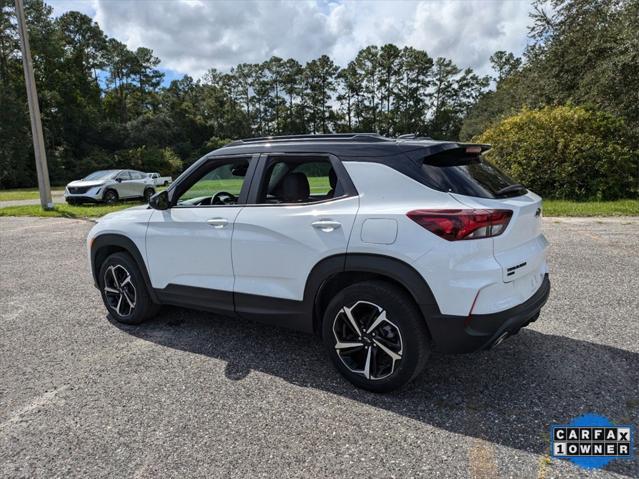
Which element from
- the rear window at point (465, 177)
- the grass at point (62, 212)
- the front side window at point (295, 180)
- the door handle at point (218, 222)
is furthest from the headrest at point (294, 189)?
the grass at point (62, 212)

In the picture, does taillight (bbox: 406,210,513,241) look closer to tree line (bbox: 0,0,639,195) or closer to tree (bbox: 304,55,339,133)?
tree line (bbox: 0,0,639,195)

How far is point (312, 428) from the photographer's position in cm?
267

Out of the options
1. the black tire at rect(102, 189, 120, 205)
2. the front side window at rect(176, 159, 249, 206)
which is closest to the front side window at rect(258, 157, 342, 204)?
the front side window at rect(176, 159, 249, 206)

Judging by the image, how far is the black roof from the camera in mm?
2947

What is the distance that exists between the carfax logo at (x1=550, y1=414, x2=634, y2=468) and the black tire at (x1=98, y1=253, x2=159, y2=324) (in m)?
3.58

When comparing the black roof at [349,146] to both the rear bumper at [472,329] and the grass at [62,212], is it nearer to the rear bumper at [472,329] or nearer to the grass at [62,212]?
the rear bumper at [472,329]

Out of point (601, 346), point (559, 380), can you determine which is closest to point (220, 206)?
point (559, 380)

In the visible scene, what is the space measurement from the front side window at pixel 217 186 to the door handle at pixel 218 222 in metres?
0.19

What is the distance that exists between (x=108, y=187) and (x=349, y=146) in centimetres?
1635

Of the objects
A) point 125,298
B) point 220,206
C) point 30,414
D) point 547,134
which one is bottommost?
point 30,414

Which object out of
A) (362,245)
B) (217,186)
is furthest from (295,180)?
(362,245)

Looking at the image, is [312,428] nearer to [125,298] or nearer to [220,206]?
[220,206]

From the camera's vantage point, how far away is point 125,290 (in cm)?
435

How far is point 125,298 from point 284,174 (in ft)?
7.17
